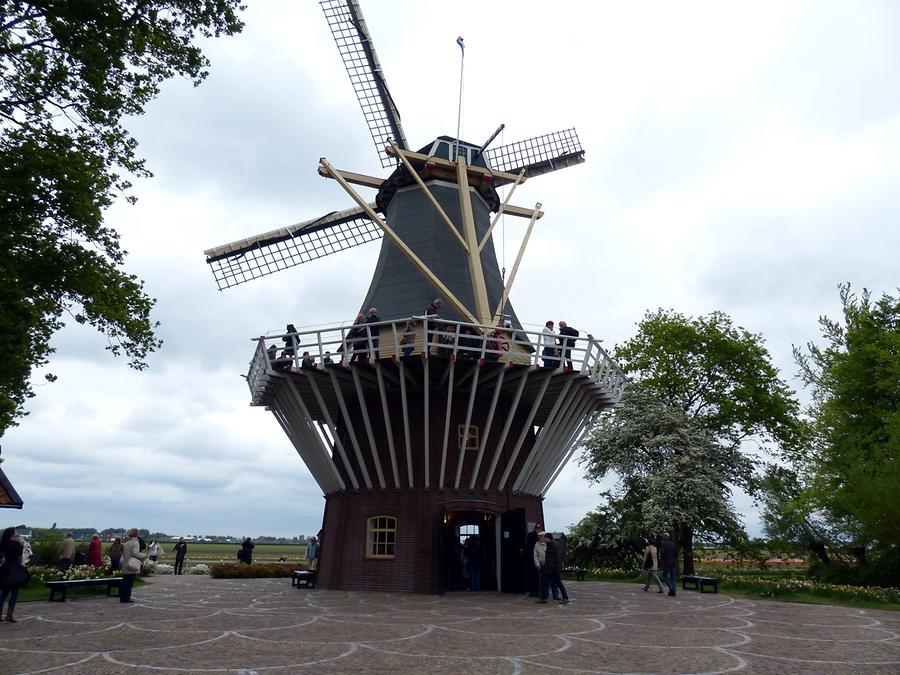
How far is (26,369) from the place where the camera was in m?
14.4

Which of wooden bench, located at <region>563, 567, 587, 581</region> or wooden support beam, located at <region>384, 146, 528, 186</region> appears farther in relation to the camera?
wooden bench, located at <region>563, 567, 587, 581</region>

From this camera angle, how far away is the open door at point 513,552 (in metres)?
19.1

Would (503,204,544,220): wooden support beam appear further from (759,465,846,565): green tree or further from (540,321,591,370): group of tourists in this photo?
(759,465,846,565): green tree

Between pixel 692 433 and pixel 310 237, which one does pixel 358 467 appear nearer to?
pixel 310 237

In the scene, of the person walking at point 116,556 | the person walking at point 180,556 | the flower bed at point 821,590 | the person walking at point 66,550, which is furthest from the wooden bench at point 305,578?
the flower bed at point 821,590

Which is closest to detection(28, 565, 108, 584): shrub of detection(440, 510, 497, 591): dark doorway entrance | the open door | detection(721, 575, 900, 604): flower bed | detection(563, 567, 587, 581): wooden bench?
detection(440, 510, 497, 591): dark doorway entrance

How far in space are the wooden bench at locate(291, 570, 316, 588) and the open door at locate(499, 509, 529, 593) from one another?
20.4ft

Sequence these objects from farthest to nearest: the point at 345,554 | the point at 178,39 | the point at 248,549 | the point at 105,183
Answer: the point at 248,549 < the point at 345,554 < the point at 105,183 < the point at 178,39

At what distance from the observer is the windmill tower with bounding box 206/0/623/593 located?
62.3ft

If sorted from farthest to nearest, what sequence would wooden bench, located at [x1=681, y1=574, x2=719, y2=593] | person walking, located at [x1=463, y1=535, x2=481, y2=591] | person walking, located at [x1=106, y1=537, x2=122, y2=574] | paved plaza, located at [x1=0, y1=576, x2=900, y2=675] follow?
person walking, located at [x1=106, y1=537, x2=122, y2=574]
wooden bench, located at [x1=681, y1=574, x2=719, y2=593]
person walking, located at [x1=463, y1=535, x2=481, y2=591]
paved plaza, located at [x1=0, y1=576, x2=900, y2=675]

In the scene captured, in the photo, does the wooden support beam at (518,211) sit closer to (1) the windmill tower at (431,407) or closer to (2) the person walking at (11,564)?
(1) the windmill tower at (431,407)

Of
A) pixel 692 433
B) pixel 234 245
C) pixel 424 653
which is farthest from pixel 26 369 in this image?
pixel 692 433

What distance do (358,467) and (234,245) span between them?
475 inches

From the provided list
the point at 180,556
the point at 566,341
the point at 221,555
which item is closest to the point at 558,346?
the point at 566,341
